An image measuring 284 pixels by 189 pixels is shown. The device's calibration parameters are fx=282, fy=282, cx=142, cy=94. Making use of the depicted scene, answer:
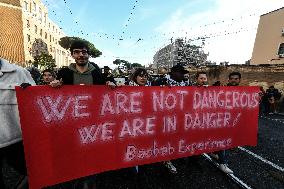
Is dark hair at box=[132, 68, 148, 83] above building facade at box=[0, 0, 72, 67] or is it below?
below

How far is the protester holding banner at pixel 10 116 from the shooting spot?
2.83m

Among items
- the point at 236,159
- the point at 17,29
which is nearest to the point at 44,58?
the point at 17,29

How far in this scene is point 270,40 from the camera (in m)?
36.5

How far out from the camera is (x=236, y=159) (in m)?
5.90

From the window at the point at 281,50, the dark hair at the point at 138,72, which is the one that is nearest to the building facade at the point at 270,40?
the window at the point at 281,50

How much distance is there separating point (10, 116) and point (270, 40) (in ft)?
127

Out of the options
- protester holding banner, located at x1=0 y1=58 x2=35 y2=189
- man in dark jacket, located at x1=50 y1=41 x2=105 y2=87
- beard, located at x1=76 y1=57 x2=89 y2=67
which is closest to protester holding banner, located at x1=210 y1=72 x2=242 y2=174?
man in dark jacket, located at x1=50 y1=41 x2=105 y2=87

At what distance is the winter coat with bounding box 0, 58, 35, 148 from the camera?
282 cm

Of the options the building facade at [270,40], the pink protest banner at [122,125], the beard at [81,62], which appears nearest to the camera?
the pink protest banner at [122,125]

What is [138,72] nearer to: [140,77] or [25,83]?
[140,77]

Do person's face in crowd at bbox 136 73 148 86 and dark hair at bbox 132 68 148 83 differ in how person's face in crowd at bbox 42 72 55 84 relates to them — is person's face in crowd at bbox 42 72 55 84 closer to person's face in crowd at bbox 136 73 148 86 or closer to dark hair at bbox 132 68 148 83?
dark hair at bbox 132 68 148 83

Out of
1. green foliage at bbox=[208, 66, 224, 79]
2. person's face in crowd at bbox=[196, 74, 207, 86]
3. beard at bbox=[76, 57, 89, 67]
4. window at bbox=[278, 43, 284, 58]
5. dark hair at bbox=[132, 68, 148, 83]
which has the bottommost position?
person's face in crowd at bbox=[196, 74, 207, 86]

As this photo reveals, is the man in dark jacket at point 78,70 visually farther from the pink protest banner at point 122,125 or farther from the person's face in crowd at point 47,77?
the person's face in crowd at point 47,77

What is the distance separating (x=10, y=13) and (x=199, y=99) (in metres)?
47.3
